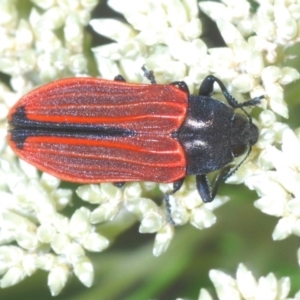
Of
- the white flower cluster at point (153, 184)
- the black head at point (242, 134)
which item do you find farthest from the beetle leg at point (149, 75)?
the black head at point (242, 134)

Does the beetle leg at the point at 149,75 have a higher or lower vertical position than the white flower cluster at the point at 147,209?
higher

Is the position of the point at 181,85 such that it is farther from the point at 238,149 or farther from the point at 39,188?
the point at 39,188

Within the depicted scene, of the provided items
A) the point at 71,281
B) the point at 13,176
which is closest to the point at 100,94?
the point at 13,176

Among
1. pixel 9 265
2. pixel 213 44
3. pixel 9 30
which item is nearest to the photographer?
pixel 9 265

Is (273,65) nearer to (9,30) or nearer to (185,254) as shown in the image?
(185,254)

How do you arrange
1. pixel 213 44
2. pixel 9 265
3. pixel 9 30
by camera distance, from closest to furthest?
pixel 9 265
pixel 9 30
pixel 213 44

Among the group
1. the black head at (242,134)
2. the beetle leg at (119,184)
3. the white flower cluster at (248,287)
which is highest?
the black head at (242,134)

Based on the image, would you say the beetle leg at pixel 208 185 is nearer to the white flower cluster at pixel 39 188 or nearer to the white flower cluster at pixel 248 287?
the white flower cluster at pixel 248 287

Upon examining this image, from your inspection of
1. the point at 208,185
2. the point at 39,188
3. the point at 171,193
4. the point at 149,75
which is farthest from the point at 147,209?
the point at 149,75
